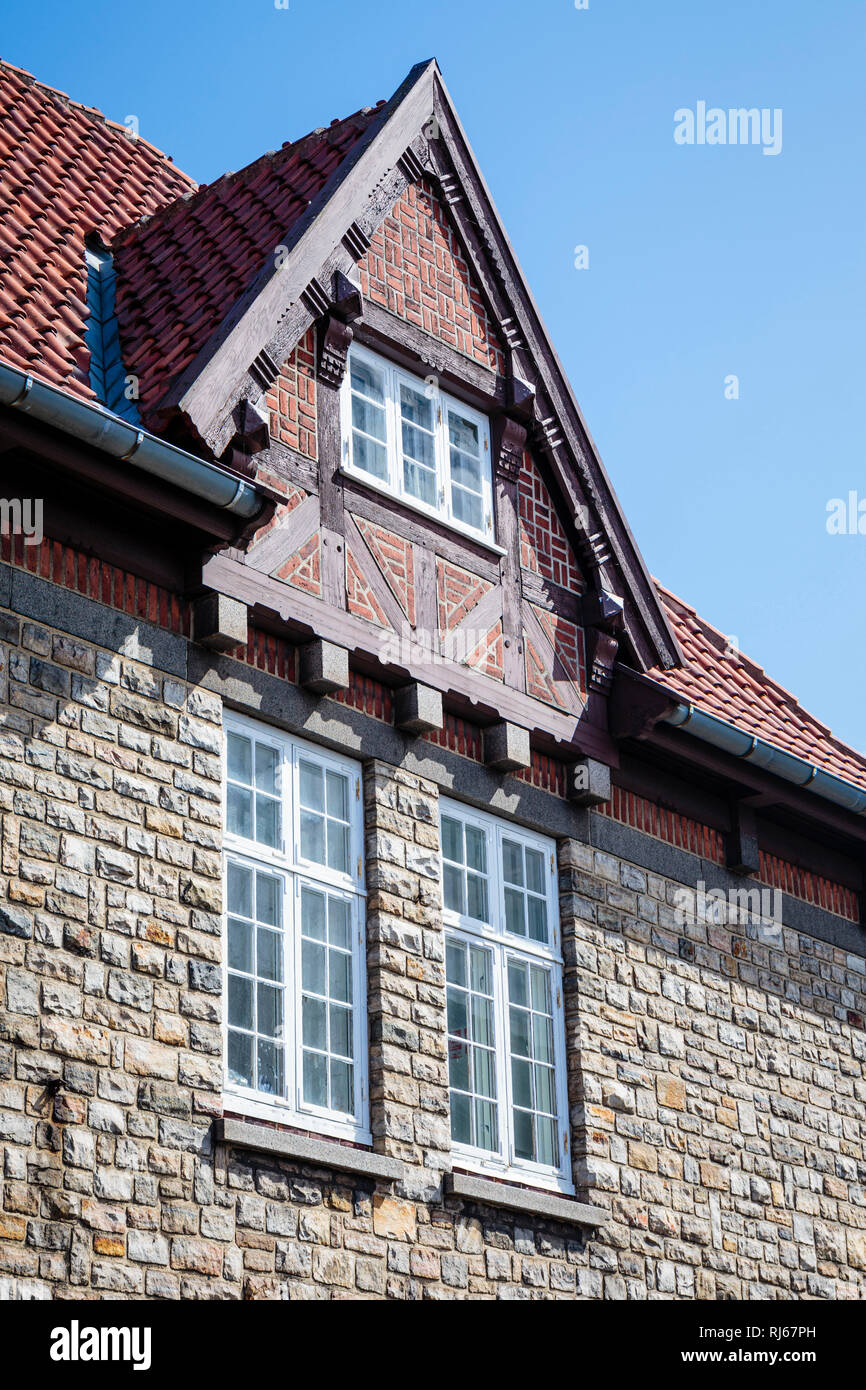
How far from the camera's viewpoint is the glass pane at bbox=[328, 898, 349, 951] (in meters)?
11.3

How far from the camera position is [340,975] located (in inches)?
442

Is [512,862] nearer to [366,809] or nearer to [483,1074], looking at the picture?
[366,809]

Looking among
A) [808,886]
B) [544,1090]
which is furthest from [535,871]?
[808,886]

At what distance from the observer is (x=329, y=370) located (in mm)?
12422

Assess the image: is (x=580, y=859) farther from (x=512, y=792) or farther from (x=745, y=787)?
(x=745, y=787)

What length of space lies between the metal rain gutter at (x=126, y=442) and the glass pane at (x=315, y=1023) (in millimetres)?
2628

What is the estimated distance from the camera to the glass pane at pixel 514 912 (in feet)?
40.7

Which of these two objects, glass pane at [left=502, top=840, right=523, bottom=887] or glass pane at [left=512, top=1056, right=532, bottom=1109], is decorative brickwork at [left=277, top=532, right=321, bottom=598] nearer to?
glass pane at [left=502, top=840, right=523, bottom=887]

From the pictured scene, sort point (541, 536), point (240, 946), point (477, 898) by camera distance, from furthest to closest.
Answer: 1. point (541, 536)
2. point (477, 898)
3. point (240, 946)

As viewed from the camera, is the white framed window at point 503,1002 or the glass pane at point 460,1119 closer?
the glass pane at point 460,1119

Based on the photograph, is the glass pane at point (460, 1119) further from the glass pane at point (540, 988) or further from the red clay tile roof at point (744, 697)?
the red clay tile roof at point (744, 697)

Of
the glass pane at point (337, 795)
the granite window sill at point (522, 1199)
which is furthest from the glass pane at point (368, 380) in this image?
the granite window sill at point (522, 1199)

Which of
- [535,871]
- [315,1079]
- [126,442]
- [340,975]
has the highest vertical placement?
[126,442]

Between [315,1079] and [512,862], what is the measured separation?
2332 millimetres
